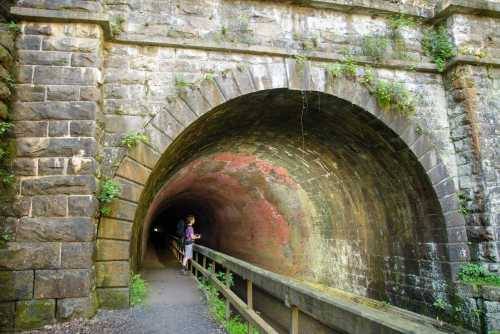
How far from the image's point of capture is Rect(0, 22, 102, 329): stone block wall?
14.4ft

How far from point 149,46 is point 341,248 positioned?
21.5 feet

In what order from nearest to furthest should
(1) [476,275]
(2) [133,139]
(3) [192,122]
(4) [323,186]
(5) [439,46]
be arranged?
(2) [133,139]
(3) [192,122]
(1) [476,275]
(5) [439,46]
(4) [323,186]

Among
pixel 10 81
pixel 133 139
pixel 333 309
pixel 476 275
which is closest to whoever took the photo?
pixel 333 309

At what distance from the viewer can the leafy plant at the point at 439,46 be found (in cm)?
679

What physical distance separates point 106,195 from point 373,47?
16.4 ft

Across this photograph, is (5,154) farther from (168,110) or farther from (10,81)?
(168,110)

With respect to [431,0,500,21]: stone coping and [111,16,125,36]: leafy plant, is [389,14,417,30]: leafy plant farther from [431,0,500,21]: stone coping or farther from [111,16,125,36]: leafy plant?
[111,16,125,36]: leafy plant

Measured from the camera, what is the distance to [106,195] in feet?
16.1

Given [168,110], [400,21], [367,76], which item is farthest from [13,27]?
[400,21]

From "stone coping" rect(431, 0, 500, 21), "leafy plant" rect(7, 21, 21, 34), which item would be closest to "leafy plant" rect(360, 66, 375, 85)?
"stone coping" rect(431, 0, 500, 21)

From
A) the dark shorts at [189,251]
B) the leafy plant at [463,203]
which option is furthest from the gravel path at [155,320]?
the leafy plant at [463,203]

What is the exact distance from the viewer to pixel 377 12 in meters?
6.73

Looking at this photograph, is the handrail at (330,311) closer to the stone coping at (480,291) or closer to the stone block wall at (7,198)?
the stone block wall at (7,198)

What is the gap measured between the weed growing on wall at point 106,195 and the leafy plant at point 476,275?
18.1ft
